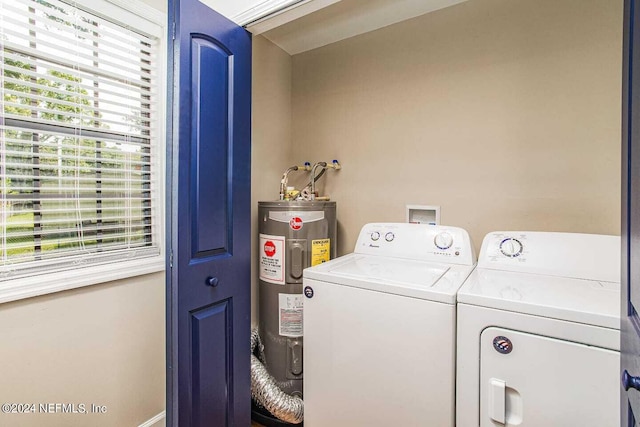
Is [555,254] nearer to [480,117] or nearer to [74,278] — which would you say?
[480,117]

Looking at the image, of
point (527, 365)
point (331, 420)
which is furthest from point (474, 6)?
point (331, 420)

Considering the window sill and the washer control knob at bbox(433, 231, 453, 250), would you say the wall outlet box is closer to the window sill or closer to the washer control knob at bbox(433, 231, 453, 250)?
the washer control knob at bbox(433, 231, 453, 250)

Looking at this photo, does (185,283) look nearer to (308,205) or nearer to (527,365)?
(308,205)

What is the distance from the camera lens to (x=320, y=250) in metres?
1.85

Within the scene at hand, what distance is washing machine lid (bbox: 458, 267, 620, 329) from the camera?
0.92m

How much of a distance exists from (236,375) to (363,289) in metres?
0.78

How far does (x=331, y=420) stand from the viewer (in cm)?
140

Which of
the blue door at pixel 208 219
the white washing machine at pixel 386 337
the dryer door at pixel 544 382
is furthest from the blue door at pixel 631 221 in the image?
the blue door at pixel 208 219

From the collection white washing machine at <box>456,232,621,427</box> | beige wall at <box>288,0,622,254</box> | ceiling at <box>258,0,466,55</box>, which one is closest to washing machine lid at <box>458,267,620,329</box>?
white washing machine at <box>456,232,621,427</box>

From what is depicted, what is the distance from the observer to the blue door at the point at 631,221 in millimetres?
565

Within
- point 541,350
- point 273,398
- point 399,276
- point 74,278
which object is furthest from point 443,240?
point 74,278

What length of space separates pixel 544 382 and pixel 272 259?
1.33 metres

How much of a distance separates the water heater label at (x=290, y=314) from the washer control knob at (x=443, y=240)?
0.81 meters

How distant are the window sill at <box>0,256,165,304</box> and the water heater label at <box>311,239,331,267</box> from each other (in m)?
0.80
